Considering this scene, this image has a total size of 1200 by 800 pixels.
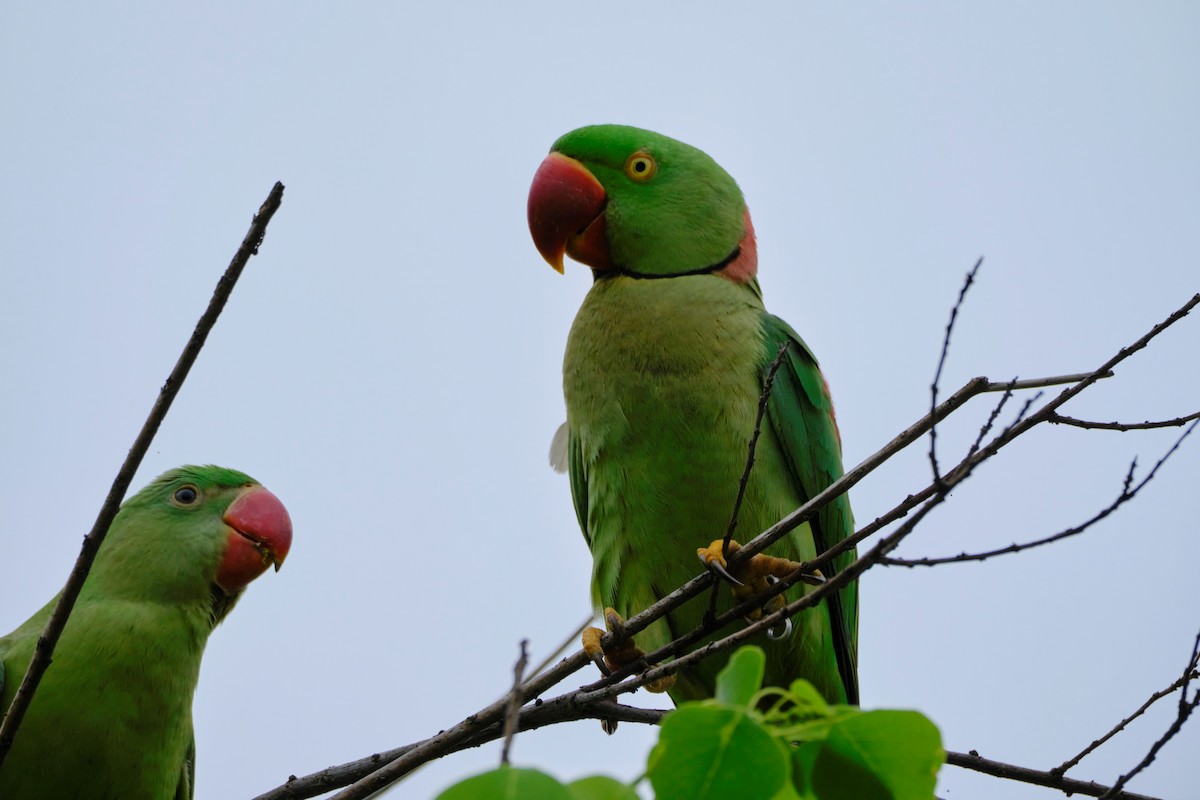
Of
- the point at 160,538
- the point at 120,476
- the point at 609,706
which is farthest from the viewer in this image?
the point at 160,538

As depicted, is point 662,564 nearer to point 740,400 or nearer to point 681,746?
point 740,400

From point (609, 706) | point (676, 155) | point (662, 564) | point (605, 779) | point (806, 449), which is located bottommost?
point (605, 779)

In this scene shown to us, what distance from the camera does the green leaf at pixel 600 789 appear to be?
122 centimetres

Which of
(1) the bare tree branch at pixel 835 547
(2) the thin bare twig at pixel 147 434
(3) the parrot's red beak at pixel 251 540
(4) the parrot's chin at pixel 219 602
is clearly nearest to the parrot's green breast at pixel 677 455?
(1) the bare tree branch at pixel 835 547

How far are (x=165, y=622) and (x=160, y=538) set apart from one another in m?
0.34

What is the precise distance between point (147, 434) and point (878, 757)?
137 cm

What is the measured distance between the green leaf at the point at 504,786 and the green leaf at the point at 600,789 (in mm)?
60

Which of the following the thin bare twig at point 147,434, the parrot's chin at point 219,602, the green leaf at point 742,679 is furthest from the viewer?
the parrot's chin at point 219,602

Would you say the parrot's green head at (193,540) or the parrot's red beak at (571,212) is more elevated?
the parrot's red beak at (571,212)

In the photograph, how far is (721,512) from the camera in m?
3.22

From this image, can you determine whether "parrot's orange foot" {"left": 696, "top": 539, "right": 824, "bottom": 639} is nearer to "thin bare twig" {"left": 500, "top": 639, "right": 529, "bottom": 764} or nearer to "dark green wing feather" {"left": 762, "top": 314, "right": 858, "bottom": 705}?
"dark green wing feather" {"left": 762, "top": 314, "right": 858, "bottom": 705}

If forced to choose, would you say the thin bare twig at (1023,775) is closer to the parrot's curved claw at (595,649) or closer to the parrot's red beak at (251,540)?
the parrot's curved claw at (595,649)

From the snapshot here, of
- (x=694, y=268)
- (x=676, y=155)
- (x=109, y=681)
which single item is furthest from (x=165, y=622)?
(x=676, y=155)

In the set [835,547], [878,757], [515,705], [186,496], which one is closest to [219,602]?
[186,496]
